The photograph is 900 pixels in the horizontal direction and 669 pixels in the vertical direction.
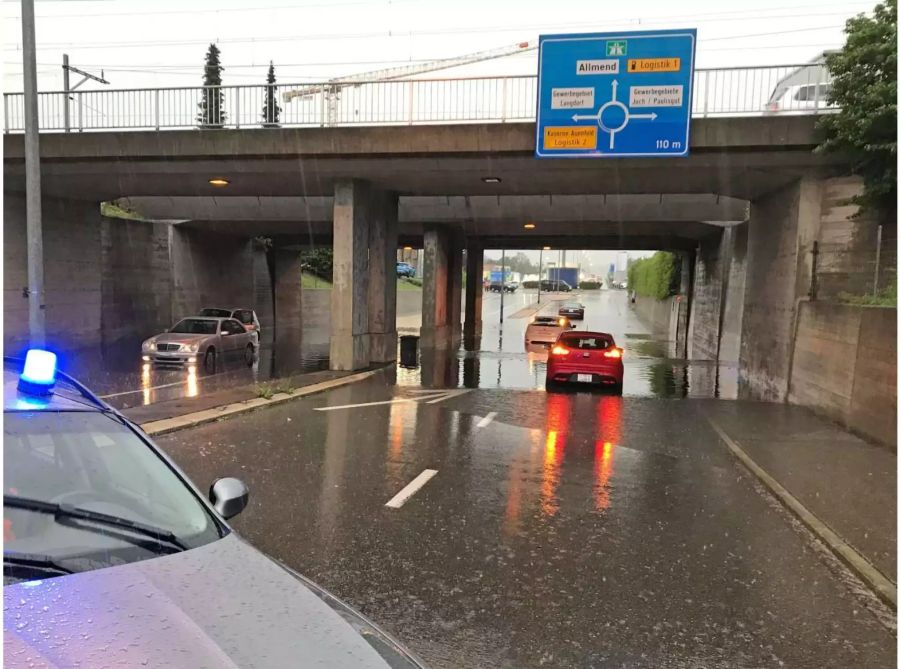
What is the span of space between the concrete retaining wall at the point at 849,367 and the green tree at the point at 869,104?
2416 millimetres

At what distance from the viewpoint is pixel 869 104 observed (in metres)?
11.2

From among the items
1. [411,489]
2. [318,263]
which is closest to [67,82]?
[411,489]

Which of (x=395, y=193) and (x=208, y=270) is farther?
(x=208, y=270)

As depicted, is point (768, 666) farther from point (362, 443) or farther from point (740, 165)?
point (740, 165)

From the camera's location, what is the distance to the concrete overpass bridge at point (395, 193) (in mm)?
13859

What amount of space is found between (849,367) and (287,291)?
32.9 m

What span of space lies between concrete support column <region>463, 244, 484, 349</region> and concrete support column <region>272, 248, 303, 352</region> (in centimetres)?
970

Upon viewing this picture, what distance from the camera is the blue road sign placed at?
1281 cm

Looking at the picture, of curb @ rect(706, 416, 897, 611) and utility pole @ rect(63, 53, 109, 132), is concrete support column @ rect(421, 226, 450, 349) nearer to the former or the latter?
utility pole @ rect(63, 53, 109, 132)

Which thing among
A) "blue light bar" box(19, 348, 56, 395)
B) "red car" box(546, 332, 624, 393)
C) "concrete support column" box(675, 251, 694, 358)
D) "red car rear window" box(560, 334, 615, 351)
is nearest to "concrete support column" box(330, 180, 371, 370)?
"red car" box(546, 332, 624, 393)

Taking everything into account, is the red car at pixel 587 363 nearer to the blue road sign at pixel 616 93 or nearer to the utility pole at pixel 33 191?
the blue road sign at pixel 616 93

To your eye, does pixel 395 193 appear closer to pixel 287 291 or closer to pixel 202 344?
pixel 202 344

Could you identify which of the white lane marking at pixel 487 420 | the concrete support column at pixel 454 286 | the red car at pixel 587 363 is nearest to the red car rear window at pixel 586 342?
the red car at pixel 587 363

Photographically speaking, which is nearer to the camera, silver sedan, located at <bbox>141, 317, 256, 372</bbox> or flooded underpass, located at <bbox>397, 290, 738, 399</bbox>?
flooded underpass, located at <bbox>397, 290, 738, 399</bbox>
